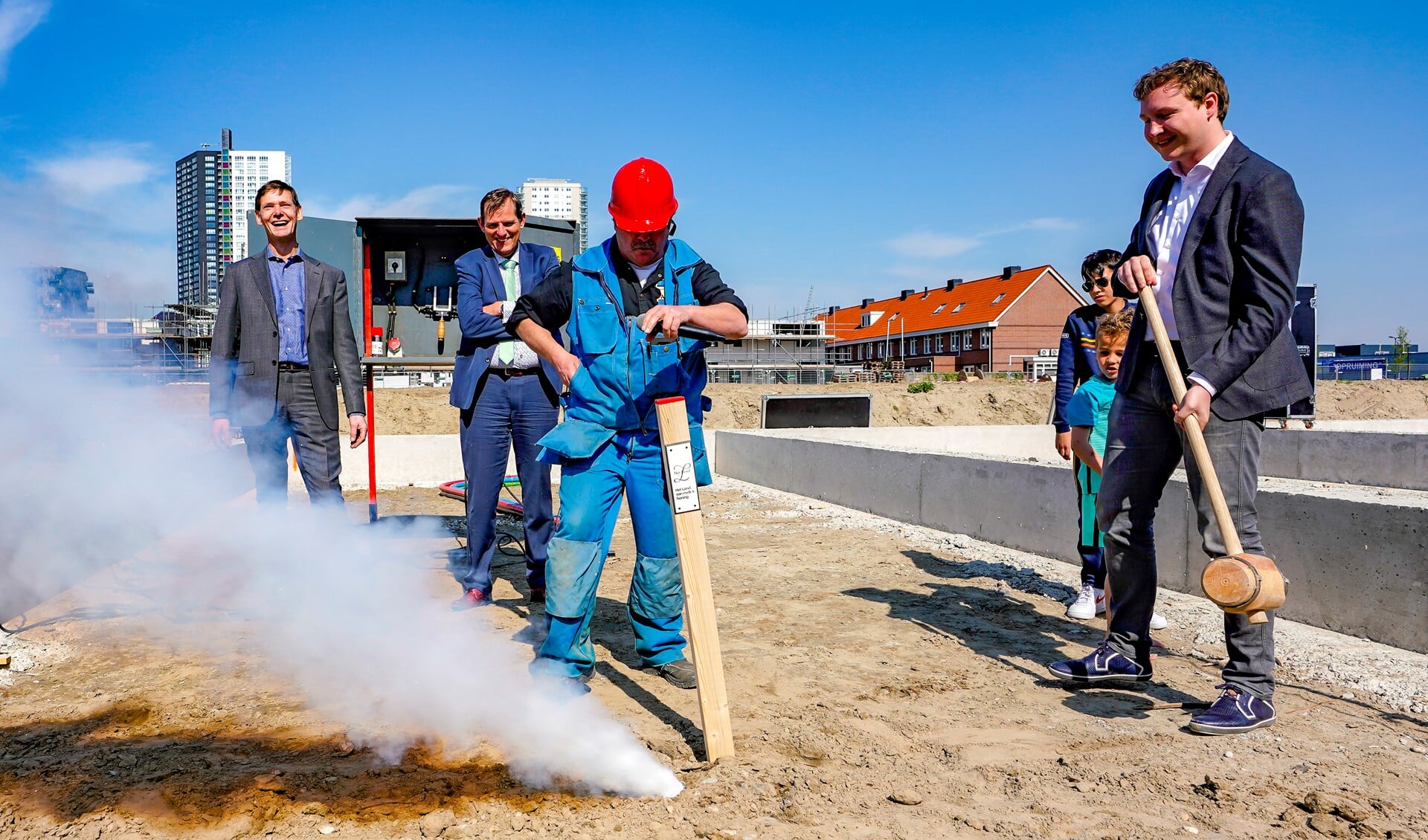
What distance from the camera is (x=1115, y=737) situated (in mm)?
3127

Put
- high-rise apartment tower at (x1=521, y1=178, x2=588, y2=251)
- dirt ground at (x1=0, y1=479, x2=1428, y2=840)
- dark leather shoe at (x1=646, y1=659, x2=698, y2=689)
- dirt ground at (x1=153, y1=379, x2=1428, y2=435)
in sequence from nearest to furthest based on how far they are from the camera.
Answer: dirt ground at (x1=0, y1=479, x2=1428, y2=840), dark leather shoe at (x1=646, y1=659, x2=698, y2=689), dirt ground at (x1=153, y1=379, x2=1428, y2=435), high-rise apartment tower at (x1=521, y1=178, x2=588, y2=251)

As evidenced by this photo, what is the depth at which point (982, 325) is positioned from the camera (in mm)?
57250

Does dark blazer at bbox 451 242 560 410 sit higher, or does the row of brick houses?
the row of brick houses

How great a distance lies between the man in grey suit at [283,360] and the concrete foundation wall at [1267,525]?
4.65 meters

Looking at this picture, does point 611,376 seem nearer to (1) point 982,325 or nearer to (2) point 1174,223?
(2) point 1174,223

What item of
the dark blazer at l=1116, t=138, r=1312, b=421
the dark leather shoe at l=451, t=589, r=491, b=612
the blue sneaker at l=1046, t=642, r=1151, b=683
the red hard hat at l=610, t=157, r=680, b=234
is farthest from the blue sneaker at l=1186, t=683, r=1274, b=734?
the dark leather shoe at l=451, t=589, r=491, b=612

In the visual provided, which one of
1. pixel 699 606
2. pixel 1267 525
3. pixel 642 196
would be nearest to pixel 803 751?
pixel 699 606

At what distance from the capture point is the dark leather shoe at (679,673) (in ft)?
12.1

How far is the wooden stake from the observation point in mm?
2900

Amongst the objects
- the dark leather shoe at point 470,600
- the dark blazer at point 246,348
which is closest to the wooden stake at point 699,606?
the dark leather shoe at point 470,600

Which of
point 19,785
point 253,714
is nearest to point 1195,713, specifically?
point 253,714

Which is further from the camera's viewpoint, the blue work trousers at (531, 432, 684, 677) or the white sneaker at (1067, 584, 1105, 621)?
the white sneaker at (1067, 584, 1105, 621)

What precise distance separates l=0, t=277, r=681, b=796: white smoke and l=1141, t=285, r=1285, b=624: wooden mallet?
75.3 inches

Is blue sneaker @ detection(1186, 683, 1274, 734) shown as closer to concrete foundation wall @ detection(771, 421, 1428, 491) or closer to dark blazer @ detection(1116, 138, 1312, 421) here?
dark blazer @ detection(1116, 138, 1312, 421)
